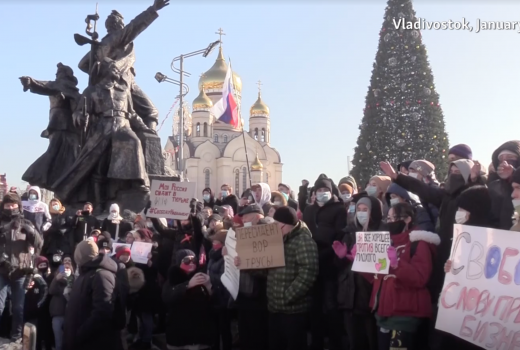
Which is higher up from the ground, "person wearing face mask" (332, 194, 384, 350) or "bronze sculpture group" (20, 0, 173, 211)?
"bronze sculpture group" (20, 0, 173, 211)

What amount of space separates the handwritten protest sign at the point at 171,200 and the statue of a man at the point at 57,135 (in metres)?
4.33

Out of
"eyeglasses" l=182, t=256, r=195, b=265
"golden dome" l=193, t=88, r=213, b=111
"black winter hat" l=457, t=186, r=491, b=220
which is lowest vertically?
"eyeglasses" l=182, t=256, r=195, b=265

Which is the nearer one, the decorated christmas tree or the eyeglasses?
the eyeglasses

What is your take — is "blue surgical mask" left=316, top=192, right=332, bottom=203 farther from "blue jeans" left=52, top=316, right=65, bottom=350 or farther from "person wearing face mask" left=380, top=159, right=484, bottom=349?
"blue jeans" left=52, top=316, right=65, bottom=350

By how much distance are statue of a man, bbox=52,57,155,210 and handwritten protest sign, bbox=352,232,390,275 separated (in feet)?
20.5

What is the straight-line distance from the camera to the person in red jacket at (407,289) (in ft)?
16.0

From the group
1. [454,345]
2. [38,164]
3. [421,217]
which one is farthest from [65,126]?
[454,345]

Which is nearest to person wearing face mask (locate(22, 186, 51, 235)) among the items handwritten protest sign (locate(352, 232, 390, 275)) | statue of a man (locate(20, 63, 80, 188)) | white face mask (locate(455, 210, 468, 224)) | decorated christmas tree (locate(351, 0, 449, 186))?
statue of a man (locate(20, 63, 80, 188))

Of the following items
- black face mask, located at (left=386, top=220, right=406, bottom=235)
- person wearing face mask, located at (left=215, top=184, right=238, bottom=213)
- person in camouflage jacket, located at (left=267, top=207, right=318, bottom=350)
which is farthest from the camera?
person wearing face mask, located at (left=215, top=184, right=238, bottom=213)

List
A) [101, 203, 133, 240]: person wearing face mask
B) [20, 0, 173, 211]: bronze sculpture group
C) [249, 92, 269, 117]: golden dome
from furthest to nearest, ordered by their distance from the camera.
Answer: [249, 92, 269, 117]: golden dome, [20, 0, 173, 211]: bronze sculpture group, [101, 203, 133, 240]: person wearing face mask

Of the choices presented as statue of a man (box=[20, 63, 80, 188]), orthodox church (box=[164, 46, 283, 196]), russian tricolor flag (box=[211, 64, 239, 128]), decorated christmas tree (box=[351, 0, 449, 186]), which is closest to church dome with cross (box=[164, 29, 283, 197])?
orthodox church (box=[164, 46, 283, 196])

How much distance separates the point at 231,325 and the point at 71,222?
11.0 feet

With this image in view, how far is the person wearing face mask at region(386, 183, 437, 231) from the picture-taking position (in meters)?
5.48

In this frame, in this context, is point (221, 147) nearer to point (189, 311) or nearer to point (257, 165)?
point (257, 165)
